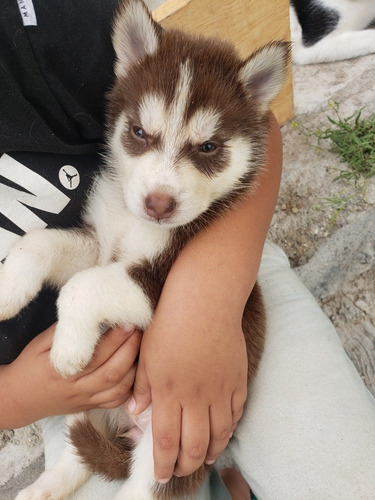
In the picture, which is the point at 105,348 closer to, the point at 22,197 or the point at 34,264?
the point at 34,264

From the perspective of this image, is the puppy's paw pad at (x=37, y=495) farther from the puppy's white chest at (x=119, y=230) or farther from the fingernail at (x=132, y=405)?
the puppy's white chest at (x=119, y=230)

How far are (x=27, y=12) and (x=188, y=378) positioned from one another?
1.29 meters

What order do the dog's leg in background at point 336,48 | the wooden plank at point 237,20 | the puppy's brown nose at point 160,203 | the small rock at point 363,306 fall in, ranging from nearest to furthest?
1. the puppy's brown nose at point 160,203
2. the wooden plank at point 237,20
3. the small rock at point 363,306
4. the dog's leg in background at point 336,48

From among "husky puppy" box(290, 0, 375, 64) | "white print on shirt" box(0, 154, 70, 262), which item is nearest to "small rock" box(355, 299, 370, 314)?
"white print on shirt" box(0, 154, 70, 262)

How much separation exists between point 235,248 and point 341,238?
4.07ft

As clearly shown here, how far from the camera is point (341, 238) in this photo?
2723 millimetres

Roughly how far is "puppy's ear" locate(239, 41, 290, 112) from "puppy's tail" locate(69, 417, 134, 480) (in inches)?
50.5

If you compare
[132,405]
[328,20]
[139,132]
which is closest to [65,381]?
[132,405]

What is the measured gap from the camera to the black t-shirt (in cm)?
157

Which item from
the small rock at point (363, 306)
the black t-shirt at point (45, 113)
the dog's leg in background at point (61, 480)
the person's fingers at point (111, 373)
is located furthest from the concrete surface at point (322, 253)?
the person's fingers at point (111, 373)

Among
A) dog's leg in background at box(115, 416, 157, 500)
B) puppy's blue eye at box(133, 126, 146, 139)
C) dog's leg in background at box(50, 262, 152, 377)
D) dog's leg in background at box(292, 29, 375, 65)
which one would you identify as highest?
puppy's blue eye at box(133, 126, 146, 139)

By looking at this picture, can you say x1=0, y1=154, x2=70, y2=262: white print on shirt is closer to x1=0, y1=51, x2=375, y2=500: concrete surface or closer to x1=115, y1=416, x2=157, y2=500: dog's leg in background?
x1=115, y1=416, x2=157, y2=500: dog's leg in background

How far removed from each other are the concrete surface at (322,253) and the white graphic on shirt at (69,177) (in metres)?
1.35

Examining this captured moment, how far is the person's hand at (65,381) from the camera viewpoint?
158 cm
